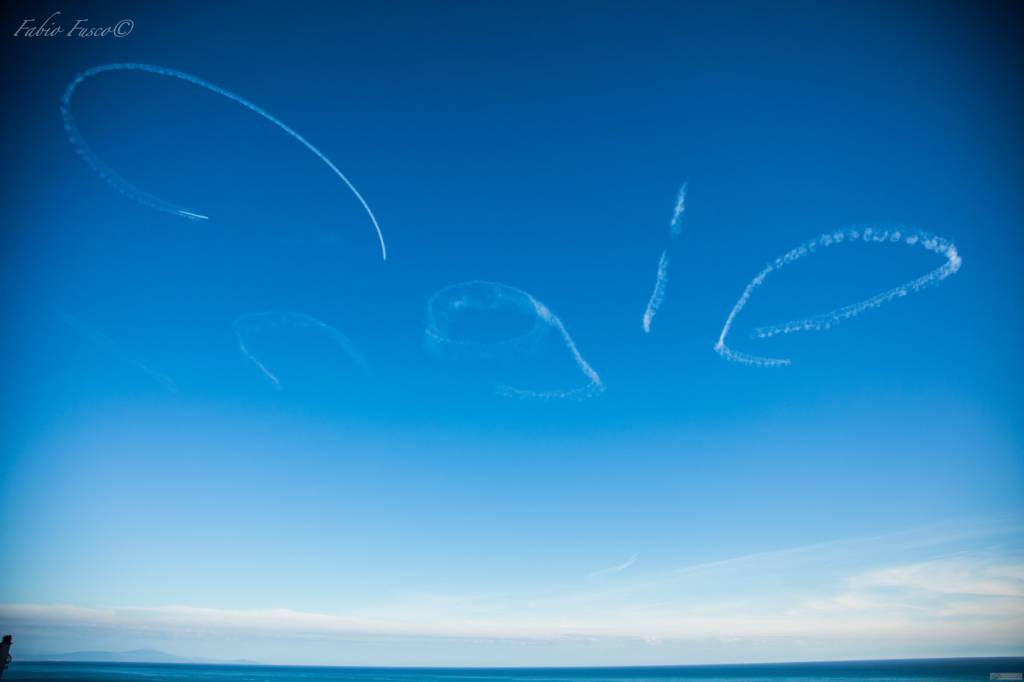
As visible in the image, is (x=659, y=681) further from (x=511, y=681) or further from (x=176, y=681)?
(x=176, y=681)

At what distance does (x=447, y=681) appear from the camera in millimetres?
193000

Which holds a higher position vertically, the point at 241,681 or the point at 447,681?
the point at 241,681

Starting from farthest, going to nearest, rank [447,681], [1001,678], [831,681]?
[447,681], [831,681], [1001,678]

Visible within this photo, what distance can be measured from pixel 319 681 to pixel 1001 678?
187m

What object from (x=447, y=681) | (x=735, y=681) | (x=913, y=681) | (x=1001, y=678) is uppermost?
(x=1001, y=678)

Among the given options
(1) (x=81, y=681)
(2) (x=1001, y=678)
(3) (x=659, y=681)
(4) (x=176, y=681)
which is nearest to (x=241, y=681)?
(4) (x=176, y=681)

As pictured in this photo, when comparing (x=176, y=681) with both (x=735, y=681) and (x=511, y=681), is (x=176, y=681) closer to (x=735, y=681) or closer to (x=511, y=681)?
(x=511, y=681)

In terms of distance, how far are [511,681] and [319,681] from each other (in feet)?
231

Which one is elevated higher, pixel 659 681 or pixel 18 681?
pixel 18 681

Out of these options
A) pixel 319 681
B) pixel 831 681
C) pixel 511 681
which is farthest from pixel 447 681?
pixel 831 681

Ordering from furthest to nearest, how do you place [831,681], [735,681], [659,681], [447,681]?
[447,681] → [659,681] → [735,681] → [831,681]

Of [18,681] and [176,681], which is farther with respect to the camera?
[176,681]

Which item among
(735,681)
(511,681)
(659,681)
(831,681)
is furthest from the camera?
(511,681)

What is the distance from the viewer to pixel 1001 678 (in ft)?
235
